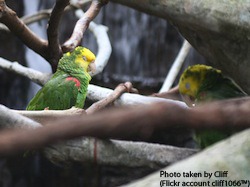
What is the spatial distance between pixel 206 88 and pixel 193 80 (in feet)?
0.42

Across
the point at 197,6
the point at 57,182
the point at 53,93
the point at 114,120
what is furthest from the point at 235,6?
the point at 57,182

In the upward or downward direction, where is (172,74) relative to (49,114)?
upward

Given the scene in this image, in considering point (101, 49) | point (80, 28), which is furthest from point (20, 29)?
point (101, 49)

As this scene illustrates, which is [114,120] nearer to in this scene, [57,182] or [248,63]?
[248,63]

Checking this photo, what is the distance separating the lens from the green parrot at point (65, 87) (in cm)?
226

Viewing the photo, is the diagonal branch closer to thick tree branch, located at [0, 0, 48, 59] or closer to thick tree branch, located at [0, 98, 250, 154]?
thick tree branch, located at [0, 0, 48, 59]

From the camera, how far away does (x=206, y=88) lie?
8.17 feet

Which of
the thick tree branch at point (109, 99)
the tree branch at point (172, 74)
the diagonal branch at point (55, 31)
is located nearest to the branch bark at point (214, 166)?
the thick tree branch at point (109, 99)

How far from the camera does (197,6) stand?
5.74 ft

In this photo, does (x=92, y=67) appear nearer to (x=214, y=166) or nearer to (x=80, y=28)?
(x=80, y=28)

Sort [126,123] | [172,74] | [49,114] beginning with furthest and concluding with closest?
1. [172,74]
2. [49,114]
3. [126,123]

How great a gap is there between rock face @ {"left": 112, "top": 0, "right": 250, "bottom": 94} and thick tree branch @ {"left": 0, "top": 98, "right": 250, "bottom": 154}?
1.11 m

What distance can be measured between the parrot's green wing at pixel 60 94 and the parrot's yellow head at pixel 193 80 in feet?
2.48

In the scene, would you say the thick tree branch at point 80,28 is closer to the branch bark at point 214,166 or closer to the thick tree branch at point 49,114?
the thick tree branch at point 49,114
